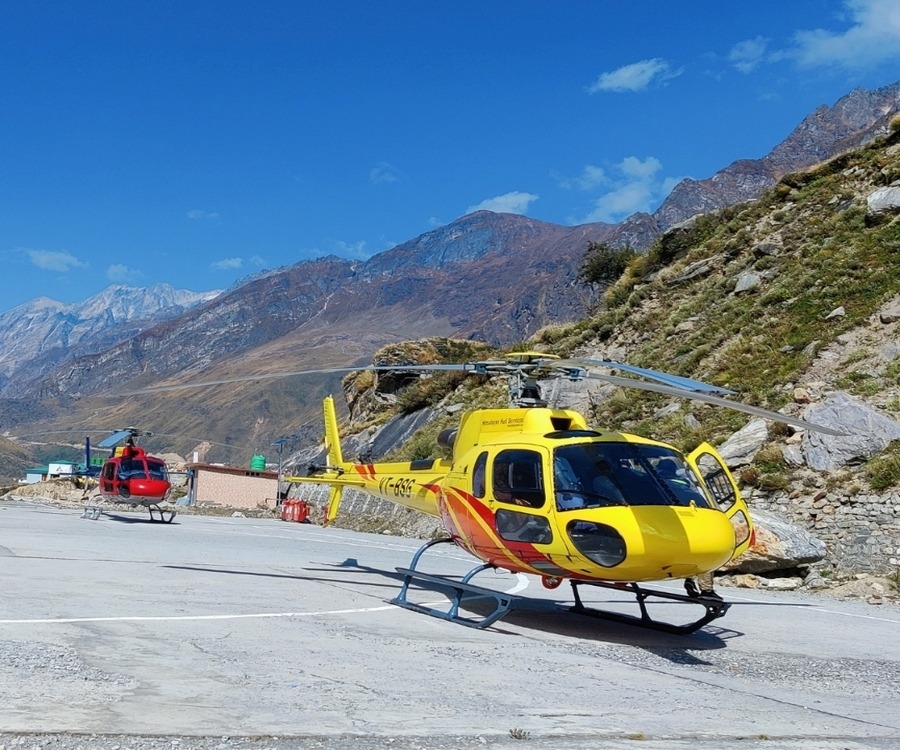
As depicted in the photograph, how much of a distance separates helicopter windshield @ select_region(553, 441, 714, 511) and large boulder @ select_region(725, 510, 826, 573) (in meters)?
5.98

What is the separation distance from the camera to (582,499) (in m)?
8.46

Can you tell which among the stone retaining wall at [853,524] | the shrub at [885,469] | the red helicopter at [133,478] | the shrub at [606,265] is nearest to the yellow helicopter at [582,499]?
the stone retaining wall at [853,524]

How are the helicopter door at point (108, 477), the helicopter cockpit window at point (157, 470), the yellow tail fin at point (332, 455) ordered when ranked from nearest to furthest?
the yellow tail fin at point (332, 455)
the helicopter door at point (108, 477)
the helicopter cockpit window at point (157, 470)

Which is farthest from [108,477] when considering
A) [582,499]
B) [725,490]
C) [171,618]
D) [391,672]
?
[391,672]

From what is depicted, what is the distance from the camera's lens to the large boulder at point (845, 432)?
15734 mm

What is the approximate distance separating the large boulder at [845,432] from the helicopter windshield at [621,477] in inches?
319

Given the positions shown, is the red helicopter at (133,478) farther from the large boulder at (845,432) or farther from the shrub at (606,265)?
the shrub at (606,265)

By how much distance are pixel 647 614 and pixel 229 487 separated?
4940cm

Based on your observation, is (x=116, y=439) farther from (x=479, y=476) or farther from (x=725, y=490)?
(x=725, y=490)

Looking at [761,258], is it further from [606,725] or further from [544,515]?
[606,725]

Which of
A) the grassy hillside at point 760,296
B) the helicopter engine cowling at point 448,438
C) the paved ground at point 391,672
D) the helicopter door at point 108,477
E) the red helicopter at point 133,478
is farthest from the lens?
the helicopter door at point 108,477

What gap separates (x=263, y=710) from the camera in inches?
190

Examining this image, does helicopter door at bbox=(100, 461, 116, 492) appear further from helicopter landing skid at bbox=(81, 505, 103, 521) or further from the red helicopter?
helicopter landing skid at bbox=(81, 505, 103, 521)

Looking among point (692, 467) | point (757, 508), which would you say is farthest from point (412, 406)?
point (692, 467)
